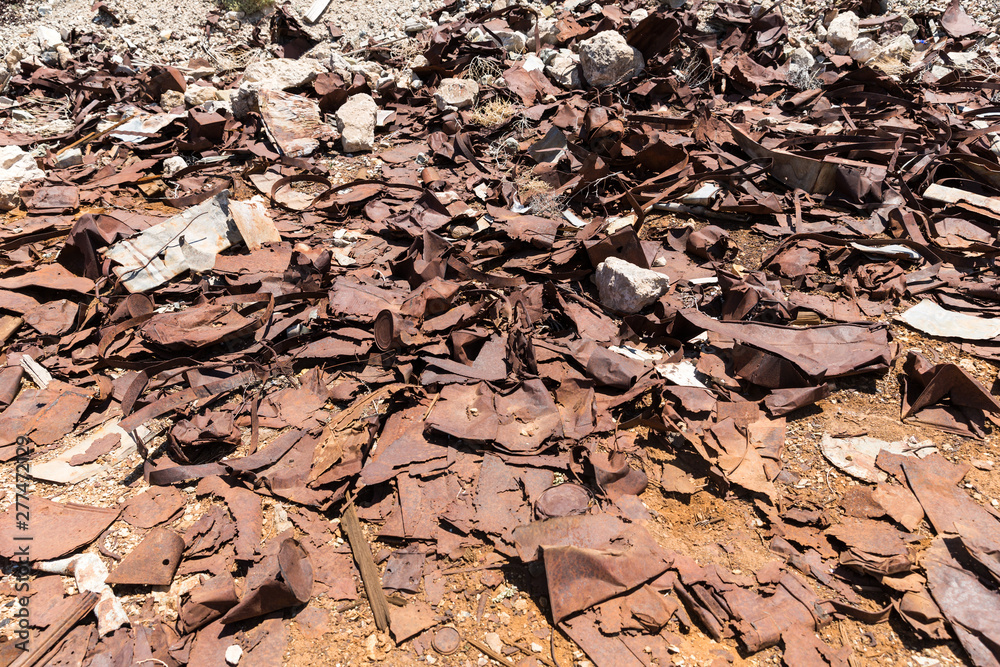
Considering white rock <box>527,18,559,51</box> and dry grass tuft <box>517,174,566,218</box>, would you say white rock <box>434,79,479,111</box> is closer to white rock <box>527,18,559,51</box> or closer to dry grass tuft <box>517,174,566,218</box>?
white rock <box>527,18,559,51</box>

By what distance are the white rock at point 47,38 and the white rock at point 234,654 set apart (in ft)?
33.0

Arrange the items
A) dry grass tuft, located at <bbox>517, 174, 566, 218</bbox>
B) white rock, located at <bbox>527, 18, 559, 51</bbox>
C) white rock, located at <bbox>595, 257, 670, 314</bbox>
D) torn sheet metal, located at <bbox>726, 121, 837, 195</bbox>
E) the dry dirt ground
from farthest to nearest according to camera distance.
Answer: white rock, located at <bbox>527, 18, 559, 51</bbox>, dry grass tuft, located at <bbox>517, 174, 566, 218</bbox>, torn sheet metal, located at <bbox>726, 121, 837, 195</bbox>, white rock, located at <bbox>595, 257, 670, 314</bbox>, the dry dirt ground

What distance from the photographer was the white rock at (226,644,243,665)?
2344 mm

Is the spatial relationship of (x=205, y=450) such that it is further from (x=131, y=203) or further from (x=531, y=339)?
(x=131, y=203)

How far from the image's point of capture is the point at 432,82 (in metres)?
7.48

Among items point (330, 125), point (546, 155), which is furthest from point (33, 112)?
point (546, 155)

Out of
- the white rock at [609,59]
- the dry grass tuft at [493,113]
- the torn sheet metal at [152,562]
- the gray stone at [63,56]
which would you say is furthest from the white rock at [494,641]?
the gray stone at [63,56]

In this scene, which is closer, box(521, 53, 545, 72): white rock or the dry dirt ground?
the dry dirt ground

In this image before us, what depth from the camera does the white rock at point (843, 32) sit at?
722 centimetres

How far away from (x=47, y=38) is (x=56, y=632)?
974 centimetres

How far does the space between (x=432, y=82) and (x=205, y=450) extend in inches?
233

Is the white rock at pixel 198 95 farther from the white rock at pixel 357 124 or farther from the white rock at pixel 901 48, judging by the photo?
the white rock at pixel 901 48

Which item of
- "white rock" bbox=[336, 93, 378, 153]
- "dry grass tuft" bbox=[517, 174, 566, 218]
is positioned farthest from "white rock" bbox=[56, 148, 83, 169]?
"dry grass tuft" bbox=[517, 174, 566, 218]

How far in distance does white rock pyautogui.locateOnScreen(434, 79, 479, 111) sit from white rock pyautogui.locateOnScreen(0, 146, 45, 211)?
4.50m
